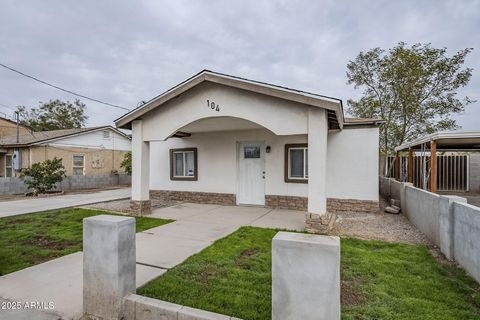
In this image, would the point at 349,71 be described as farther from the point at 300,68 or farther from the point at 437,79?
the point at 437,79

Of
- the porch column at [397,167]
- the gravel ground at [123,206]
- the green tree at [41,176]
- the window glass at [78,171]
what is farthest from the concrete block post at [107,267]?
the window glass at [78,171]

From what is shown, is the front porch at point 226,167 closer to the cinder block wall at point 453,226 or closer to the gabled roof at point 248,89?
the gabled roof at point 248,89

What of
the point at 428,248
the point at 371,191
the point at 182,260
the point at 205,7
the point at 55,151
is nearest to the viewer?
the point at 182,260

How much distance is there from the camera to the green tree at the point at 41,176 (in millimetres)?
14039

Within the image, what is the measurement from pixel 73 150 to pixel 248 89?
17.3 m

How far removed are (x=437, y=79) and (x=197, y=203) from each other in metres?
14.1

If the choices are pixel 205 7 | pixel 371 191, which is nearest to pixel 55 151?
pixel 205 7

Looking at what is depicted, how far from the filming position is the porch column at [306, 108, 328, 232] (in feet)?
20.8

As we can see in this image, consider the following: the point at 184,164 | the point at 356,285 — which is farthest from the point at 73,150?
the point at 356,285

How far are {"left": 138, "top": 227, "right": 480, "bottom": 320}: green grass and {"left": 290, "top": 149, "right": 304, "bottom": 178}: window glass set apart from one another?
453 cm

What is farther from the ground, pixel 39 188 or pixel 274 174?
pixel 274 174

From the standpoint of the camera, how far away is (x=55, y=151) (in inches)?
714

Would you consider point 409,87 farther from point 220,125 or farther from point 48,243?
point 48,243

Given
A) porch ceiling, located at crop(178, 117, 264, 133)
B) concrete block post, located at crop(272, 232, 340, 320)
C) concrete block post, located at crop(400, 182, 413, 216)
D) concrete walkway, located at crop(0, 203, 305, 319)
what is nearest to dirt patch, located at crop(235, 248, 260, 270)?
concrete walkway, located at crop(0, 203, 305, 319)
